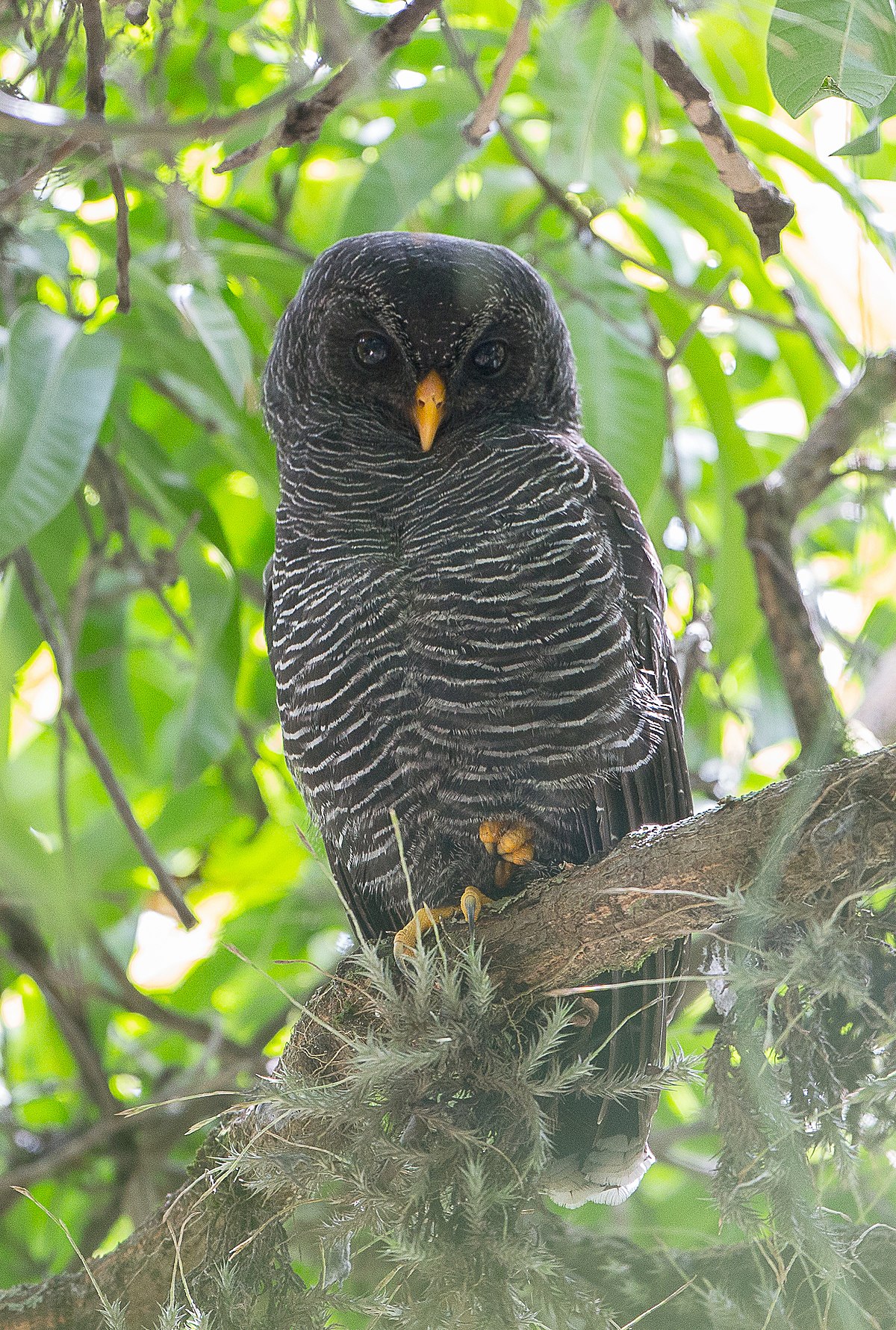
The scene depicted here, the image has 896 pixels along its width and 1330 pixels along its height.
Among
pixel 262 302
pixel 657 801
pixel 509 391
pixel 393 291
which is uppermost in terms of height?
pixel 262 302

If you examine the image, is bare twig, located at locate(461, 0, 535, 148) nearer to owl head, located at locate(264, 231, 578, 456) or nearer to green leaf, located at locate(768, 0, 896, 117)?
green leaf, located at locate(768, 0, 896, 117)

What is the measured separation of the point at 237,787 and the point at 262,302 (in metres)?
1.30

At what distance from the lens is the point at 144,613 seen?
148 inches

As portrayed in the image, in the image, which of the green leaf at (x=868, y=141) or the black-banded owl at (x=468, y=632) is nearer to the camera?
the green leaf at (x=868, y=141)

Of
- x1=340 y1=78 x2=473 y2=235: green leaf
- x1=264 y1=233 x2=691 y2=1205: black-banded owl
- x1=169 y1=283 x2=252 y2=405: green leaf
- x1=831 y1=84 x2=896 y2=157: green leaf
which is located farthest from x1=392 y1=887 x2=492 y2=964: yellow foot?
x1=340 y1=78 x2=473 y2=235: green leaf

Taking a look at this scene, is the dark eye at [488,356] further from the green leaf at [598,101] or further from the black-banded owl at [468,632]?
the green leaf at [598,101]

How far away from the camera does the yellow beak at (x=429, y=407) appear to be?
92.9 inches

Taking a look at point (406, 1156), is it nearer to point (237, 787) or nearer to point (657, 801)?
point (657, 801)

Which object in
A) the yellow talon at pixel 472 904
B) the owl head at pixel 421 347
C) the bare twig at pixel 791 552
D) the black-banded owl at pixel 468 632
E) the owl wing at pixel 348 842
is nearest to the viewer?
the yellow talon at pixel 472 904

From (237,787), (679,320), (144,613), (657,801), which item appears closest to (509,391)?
(679,320)

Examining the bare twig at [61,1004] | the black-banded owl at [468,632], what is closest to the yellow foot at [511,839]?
the black-banded owl at [468,632]

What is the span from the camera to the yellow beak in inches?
92.9

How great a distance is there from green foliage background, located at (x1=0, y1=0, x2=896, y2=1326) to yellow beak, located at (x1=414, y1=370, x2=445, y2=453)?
1.08 feet

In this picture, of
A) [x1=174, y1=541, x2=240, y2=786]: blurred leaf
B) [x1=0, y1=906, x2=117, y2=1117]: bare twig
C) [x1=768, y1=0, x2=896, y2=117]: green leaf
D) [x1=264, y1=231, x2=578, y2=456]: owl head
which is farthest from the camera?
[x1=0, y1=906, x2=117, y2=1117]: bare twig
